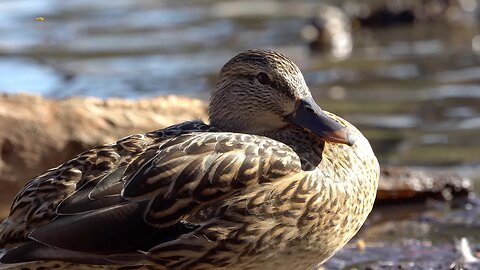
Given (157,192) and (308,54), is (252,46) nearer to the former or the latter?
(308,54)

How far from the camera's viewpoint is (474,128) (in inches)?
373

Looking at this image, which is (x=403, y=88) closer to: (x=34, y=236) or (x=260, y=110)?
(x=260, y=110)

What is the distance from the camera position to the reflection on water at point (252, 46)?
9767 millimetres

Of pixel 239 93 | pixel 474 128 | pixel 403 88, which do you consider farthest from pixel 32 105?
pixel 403 88

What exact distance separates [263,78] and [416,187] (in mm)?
2511

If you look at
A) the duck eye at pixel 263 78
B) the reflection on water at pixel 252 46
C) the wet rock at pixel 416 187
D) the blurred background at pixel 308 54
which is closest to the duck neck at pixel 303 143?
the duck eye at pixel 263 78

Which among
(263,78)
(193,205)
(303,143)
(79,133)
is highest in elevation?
(263,78)

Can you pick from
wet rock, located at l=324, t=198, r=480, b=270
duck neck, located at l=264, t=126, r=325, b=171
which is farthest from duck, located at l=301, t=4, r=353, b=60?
duck neck, located at l=264, t=126, r=325, b=171

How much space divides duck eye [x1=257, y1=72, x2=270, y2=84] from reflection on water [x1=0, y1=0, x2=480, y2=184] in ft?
10.3

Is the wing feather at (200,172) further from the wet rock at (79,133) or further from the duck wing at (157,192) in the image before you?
the wet rock at (79,133)

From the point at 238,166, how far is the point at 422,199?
3.01m

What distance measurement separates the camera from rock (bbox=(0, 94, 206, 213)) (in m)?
7.31

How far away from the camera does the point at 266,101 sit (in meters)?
5.55

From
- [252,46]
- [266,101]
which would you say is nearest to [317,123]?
[266,101]
